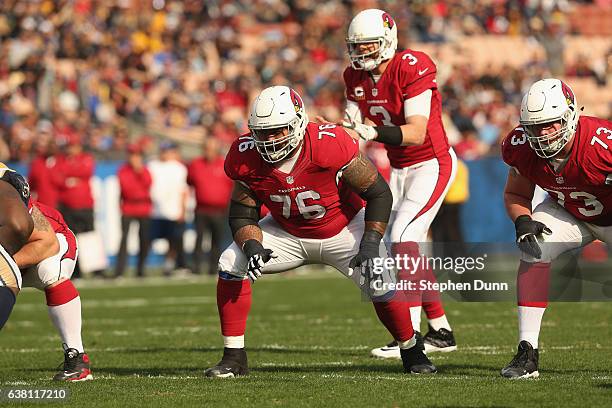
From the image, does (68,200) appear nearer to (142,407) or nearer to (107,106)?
(107,106)

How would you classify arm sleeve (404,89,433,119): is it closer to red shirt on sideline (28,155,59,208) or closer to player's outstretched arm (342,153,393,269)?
player's outstretched arm (342,153,393,269)

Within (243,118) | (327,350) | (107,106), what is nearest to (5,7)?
(107,106)

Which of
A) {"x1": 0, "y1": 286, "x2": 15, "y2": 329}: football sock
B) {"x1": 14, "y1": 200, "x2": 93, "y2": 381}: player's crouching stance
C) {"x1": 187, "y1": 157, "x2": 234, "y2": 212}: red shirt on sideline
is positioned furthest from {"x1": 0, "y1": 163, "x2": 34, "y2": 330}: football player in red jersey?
{"x1": 187, "y1": 157, "x2": 234, "y2": 212}: red shirt on sideline

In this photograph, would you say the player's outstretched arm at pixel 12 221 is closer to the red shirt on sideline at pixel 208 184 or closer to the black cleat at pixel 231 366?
the black cleat at pixel 231 366

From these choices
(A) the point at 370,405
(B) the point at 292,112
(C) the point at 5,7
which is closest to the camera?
(A) the point at 370,405

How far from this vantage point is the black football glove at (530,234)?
6.16 metres

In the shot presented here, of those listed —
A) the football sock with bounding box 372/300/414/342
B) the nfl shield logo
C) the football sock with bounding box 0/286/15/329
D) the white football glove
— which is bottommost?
the football sock with bounding box 372/300/414/342

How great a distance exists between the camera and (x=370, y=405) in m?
5.27

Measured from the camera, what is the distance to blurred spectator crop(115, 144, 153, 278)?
15.2 metres

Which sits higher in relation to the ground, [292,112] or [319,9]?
[319,9]

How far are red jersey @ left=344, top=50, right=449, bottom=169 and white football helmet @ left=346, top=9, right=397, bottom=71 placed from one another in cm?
12

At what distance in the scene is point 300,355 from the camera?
7504 millimetres

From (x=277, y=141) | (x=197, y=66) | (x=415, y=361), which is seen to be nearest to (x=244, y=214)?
(x=277, y=141)

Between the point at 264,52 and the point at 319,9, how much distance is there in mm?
2590
